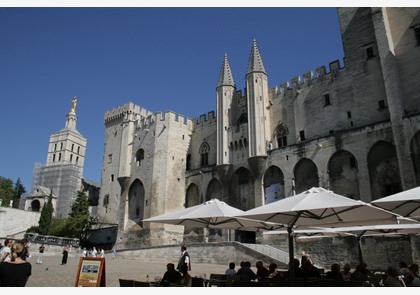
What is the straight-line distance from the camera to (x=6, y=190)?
219ft

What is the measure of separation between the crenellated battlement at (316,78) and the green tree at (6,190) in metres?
55.7

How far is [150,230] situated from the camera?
98.8 ft

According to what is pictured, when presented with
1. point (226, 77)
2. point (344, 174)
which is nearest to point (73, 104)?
point (226, 77)

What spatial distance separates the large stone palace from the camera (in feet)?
71.3

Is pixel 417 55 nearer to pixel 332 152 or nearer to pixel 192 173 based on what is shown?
pixel 332 152

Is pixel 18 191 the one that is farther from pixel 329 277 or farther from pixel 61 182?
pixel 329 277

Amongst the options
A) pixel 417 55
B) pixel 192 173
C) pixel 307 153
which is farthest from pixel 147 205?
pixel 417 55

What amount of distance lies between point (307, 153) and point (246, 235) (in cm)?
824

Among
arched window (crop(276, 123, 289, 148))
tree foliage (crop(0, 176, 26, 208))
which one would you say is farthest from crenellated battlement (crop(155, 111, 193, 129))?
tree foliage (crop(0, 176, 26, 208))

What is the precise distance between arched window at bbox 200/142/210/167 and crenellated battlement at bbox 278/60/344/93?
8.92 metres

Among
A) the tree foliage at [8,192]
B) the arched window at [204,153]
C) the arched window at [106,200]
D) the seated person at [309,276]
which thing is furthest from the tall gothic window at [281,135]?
the tree foliage at [8,192]

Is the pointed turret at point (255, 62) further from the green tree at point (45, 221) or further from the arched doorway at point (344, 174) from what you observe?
the green tree at point (45, 221)

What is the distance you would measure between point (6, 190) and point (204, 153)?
50.4m

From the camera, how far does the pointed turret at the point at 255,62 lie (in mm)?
29531
